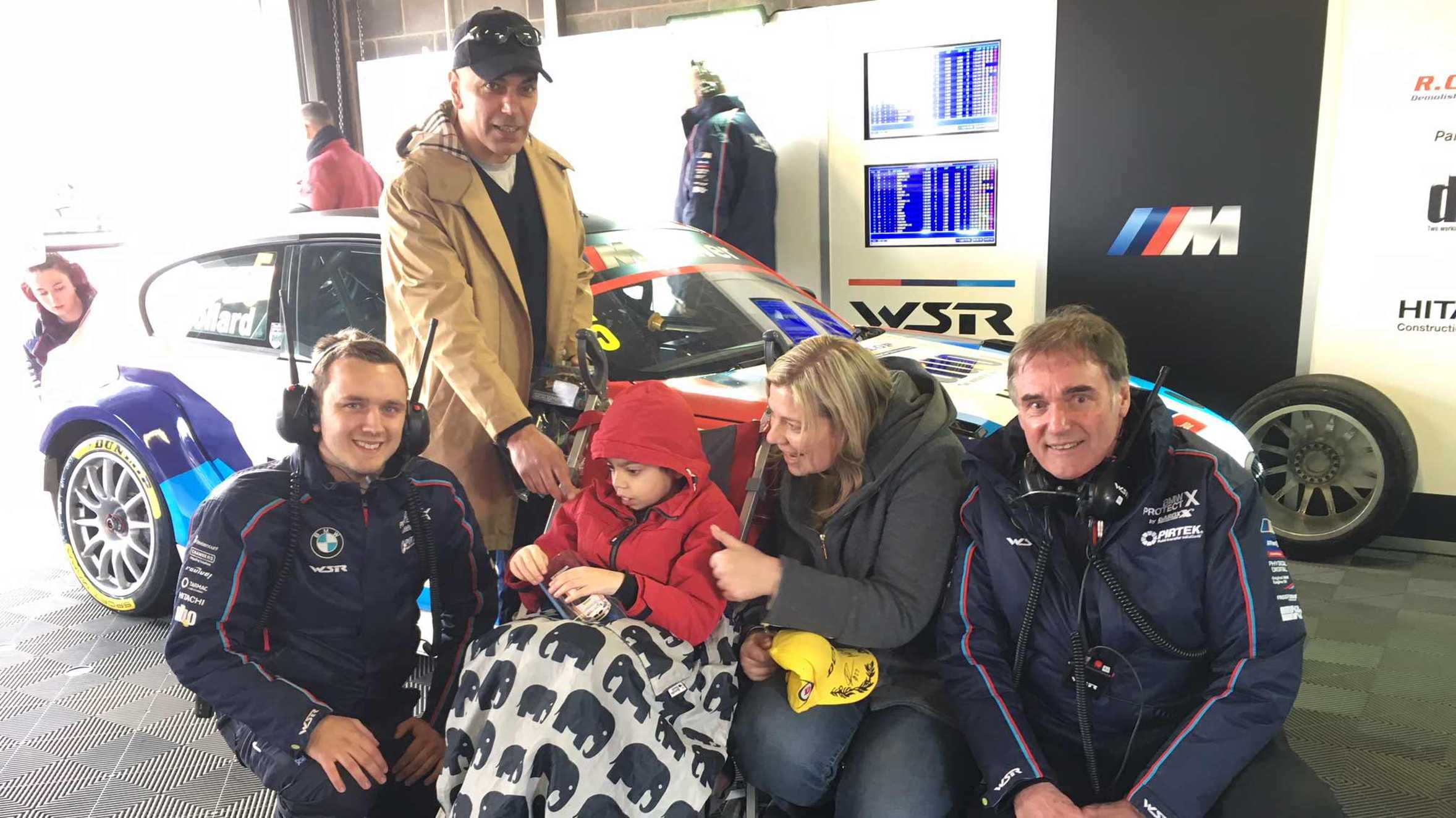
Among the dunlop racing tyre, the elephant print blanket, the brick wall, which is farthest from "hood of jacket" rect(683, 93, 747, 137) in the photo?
the elephant print blanket

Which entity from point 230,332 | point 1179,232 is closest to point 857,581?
point 230,332

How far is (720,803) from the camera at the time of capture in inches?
72.1

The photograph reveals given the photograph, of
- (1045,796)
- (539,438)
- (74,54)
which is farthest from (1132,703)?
(74,54)

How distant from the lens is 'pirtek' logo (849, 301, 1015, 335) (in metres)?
5.00

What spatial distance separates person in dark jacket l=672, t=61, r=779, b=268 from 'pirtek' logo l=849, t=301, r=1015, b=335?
70 cm

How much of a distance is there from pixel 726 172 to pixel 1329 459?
315 centimetres

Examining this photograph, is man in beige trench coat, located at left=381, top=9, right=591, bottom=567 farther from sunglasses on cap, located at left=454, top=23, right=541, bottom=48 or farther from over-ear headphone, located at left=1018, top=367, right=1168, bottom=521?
over-ear headphone, located at left=1018, top=367, right=1168, bottom=521

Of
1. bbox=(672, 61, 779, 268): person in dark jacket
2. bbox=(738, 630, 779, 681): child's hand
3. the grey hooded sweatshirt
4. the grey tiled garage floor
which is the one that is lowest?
the grey tiled garage floor

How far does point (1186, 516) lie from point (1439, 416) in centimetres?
326

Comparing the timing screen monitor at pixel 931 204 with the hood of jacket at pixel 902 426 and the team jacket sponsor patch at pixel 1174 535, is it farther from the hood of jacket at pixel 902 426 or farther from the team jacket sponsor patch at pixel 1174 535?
the team jacket sponsor patch at pixel 1174 535

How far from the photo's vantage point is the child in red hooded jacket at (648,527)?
1.75 metres

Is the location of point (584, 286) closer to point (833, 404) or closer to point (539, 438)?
point (539, 438)

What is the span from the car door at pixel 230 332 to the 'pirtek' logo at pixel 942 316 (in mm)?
3160

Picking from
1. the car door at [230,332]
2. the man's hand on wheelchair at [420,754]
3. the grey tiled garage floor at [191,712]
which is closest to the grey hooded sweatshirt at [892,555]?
the man's hand on wheelchair at [420,754]
